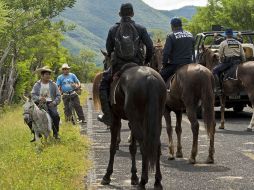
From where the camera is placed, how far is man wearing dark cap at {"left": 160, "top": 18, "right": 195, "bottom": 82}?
10719mm

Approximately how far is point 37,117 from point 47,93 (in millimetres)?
896

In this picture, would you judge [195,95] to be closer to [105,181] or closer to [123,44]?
[123,44]

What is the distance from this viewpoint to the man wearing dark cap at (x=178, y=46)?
10719 mm

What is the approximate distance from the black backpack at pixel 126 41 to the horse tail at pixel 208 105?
2.25m

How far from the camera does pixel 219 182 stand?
8.06 m

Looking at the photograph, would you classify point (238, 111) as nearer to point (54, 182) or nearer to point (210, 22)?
point (54, 182)

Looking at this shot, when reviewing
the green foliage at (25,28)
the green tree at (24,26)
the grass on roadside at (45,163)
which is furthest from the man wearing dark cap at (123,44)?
the green tree at (24,26)

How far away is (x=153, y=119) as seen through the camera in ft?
23.7

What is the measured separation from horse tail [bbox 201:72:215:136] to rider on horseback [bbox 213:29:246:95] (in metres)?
5.20

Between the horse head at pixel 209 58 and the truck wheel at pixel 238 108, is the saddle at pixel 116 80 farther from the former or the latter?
the truck wheel at pixel 238 108

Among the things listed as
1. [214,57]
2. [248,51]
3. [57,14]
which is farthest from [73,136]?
[57,14]

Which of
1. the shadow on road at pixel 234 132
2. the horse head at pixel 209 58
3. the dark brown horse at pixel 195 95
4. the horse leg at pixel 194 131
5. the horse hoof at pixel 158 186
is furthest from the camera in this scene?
the horse head at pixel 209 58

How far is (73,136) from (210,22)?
1976 inches

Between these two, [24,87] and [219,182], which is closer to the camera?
[219,182]
